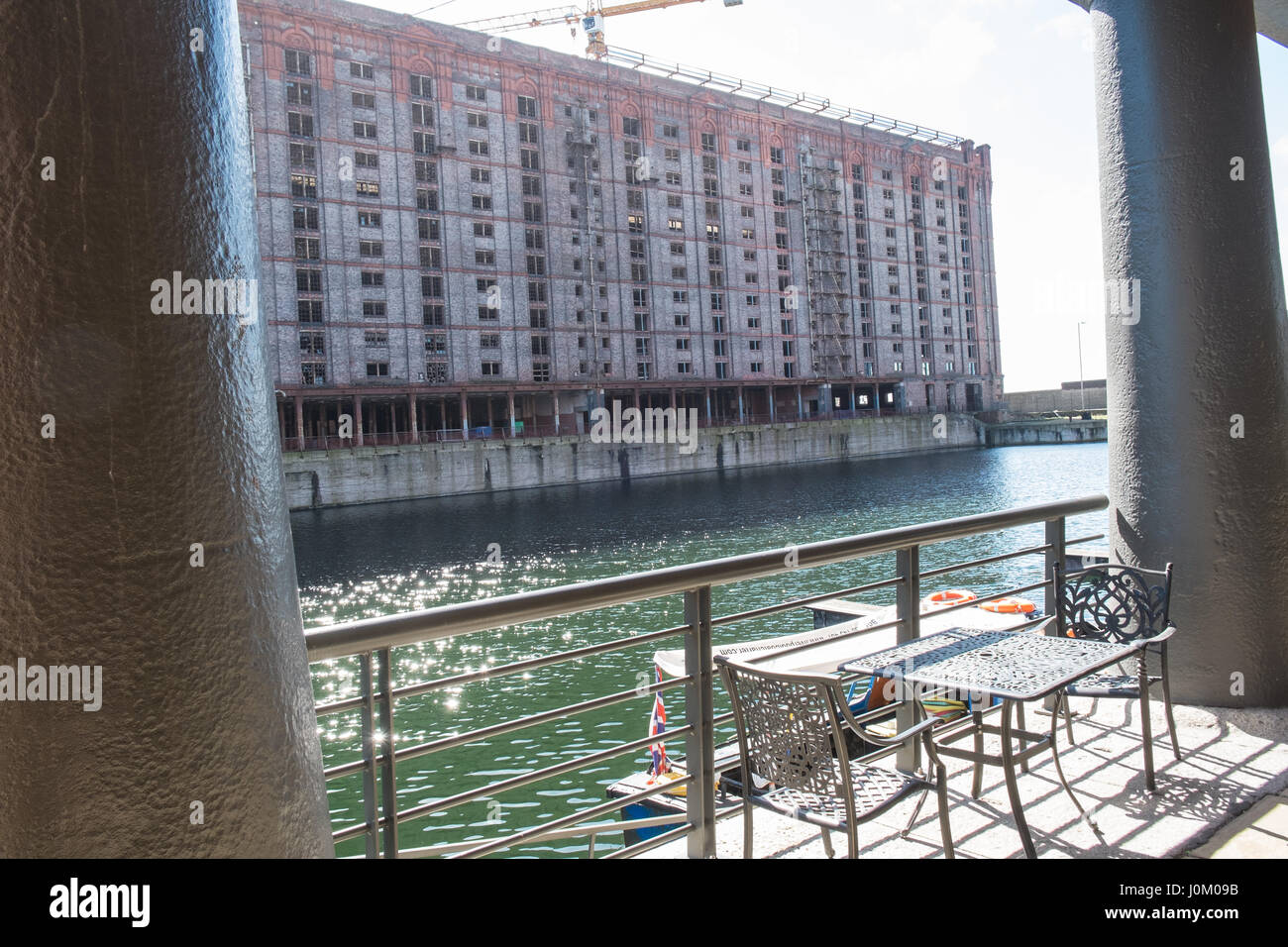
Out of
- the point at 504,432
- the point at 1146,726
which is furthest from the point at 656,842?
the point at 504,432

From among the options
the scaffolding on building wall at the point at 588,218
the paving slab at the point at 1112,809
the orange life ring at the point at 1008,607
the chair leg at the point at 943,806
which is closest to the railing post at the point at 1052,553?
the paving slab at the point at 1112,809

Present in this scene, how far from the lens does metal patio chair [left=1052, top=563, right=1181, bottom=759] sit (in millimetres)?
4621

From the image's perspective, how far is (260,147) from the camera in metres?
52.6

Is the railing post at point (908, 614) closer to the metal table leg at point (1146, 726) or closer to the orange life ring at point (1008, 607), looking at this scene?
the metal table leg at point (1146, 726)

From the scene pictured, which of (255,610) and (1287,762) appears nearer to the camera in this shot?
(255,610)

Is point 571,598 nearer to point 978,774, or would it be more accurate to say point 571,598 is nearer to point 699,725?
point 699,725

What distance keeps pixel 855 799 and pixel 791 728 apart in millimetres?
323

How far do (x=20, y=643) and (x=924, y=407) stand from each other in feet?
297

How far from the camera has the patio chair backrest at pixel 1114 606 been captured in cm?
474

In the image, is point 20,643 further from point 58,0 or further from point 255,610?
point 58,0

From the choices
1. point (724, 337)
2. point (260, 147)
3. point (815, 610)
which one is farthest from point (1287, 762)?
point (724, 337)

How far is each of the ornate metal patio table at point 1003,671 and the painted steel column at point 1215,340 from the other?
1.51 metres

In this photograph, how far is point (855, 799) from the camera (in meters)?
3.05

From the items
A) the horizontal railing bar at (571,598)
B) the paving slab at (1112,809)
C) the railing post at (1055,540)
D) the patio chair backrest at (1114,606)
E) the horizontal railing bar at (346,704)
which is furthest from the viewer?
the railing post at (1055,540)
